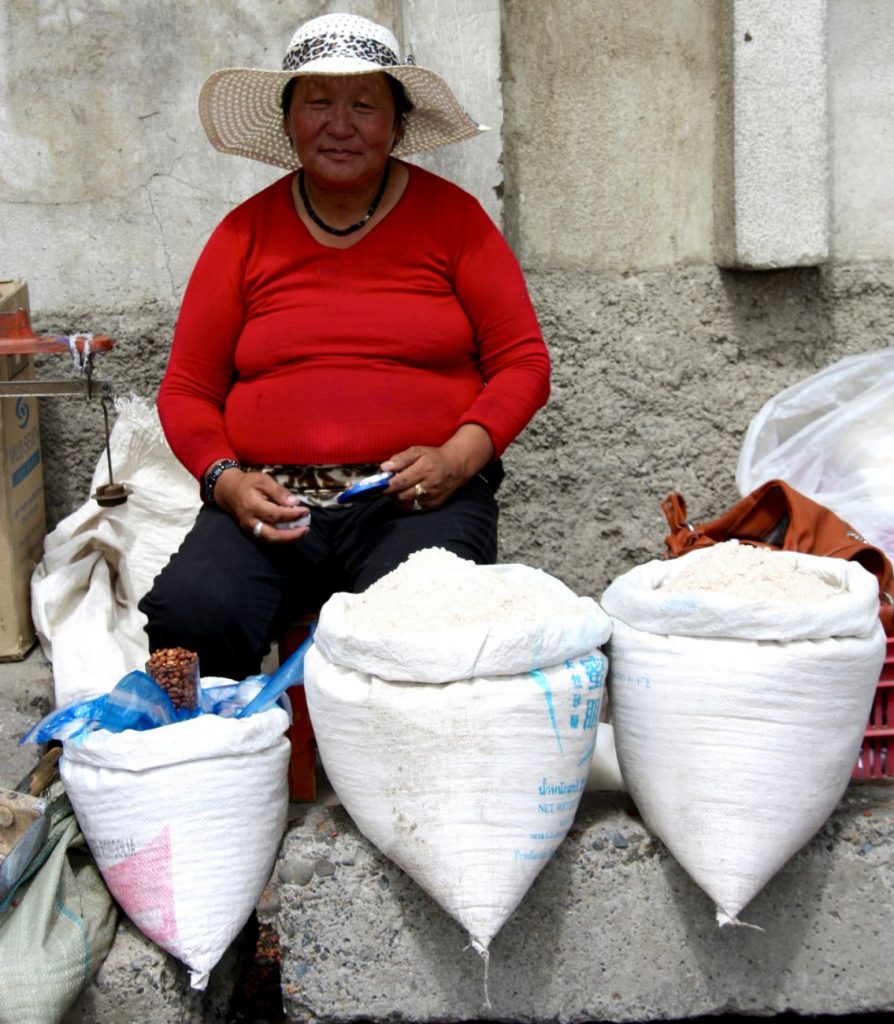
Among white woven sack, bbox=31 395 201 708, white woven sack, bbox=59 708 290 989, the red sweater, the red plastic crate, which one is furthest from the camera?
white woven sack, bbox=31 395 201 708

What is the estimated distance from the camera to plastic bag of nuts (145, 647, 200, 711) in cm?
220

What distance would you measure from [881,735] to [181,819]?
1.29m

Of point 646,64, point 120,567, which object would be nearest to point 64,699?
point 120,567

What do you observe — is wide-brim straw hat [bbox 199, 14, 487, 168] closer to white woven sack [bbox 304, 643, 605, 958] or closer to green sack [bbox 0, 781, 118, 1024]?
white woven sack [bbox 304, 643, 605, 958]

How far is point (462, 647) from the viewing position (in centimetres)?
195

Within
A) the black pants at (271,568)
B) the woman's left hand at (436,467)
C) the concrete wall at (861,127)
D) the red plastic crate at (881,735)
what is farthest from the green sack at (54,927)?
the concrete wall at (861,127)

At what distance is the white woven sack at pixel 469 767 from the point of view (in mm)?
1973

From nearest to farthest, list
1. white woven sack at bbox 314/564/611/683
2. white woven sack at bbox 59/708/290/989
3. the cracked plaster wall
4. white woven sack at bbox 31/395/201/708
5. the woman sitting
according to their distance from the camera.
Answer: white woven sack at bbox 314/564/611/683 < white woven sack at bbox 59/708/290/989 < the woman sitting < white woven sack at bbox 31/395/201/708 < the cracked plaster wall

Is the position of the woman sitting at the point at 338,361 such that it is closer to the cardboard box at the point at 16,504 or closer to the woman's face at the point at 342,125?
the woman's face at the point at 342,125

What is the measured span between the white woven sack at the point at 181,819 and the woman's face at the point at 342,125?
1.17 m

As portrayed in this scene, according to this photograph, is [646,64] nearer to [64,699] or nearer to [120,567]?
[120,567]

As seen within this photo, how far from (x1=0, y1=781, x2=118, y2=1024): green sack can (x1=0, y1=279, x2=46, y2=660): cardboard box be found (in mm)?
936

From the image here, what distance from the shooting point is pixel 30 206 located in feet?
11.3

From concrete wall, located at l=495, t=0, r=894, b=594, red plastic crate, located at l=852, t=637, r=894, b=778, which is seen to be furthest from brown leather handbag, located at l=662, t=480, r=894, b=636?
concrete wall, located at l=495, t=0, r=894, b=594
